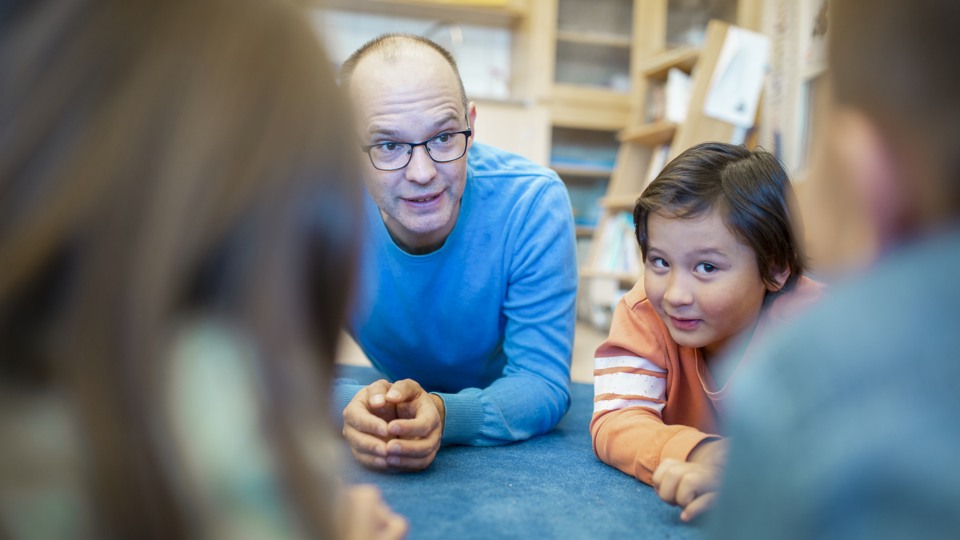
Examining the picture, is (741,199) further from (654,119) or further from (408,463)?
(654,119)

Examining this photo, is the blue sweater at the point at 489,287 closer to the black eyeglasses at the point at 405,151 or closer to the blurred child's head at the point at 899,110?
the black eyeglasses at the point at 405,151

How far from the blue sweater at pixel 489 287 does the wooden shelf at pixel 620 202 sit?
2.12 m

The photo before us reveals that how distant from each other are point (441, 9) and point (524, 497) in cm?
376

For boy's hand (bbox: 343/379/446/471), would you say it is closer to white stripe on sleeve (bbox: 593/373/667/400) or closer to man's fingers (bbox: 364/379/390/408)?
man's fingers (bbox: 364/379/390/408)

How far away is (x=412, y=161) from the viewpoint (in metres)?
1.25

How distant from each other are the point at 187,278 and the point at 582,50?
4.34m

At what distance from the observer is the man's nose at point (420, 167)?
1241 mm

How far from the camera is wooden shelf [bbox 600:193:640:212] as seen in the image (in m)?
3.54

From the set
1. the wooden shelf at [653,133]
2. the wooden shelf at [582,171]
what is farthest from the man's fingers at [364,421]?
the wooden shelf at [582,171]

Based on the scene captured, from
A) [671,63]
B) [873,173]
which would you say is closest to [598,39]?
[671,63]

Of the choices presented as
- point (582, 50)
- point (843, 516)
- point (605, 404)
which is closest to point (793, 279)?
point (605, 404)

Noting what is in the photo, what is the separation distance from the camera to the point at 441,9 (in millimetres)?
4156

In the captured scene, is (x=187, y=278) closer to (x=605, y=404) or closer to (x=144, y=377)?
(x=144, y=377)

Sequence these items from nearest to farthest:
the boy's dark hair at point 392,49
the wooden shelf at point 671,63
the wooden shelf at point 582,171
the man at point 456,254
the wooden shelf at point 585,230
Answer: the man at point 456,254, the boy's dark hair at point 392,49, the wooden shelf at point 671,63, the wooden shelf at point 582,171, the wooden shelf at point 585,230
